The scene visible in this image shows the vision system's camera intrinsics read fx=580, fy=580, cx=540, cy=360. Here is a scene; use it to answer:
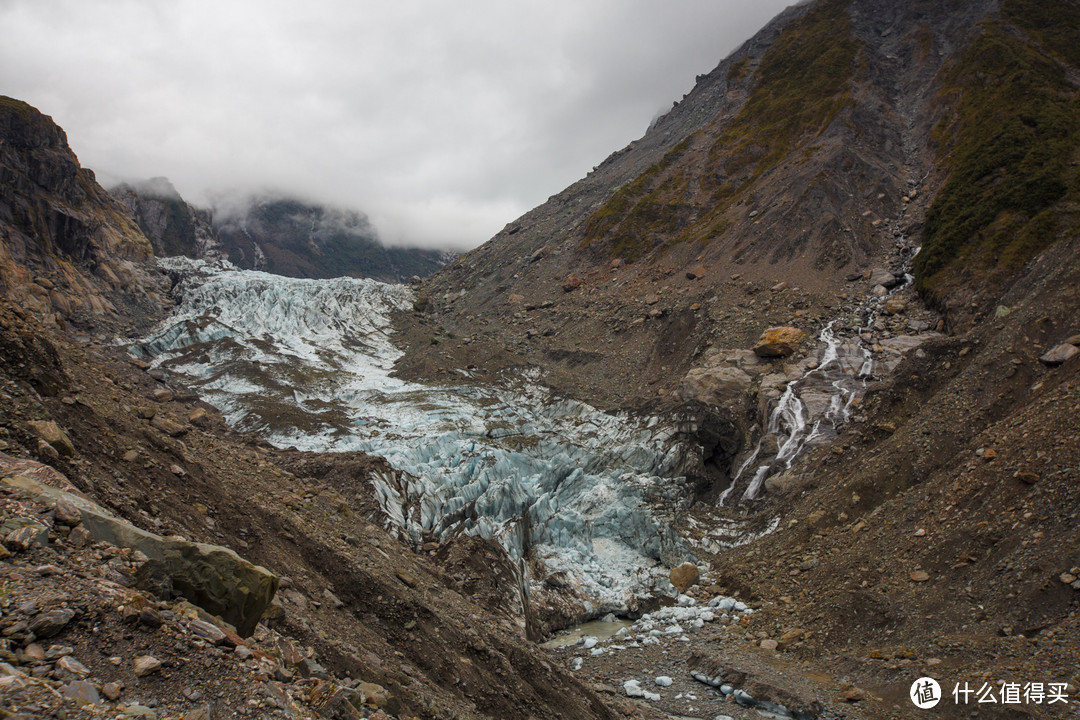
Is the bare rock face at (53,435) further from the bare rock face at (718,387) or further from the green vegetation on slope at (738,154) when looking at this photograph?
the green vegetation on slope at (738,154)

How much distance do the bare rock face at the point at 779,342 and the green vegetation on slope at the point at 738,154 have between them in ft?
71.4

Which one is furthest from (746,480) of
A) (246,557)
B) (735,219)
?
(735,219)

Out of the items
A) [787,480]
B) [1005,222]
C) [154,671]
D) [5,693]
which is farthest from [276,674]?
[1005,222]

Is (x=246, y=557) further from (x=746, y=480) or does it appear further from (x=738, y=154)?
(x=738, y=154)

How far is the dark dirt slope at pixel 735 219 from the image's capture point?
143 feet

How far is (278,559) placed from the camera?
405 inches

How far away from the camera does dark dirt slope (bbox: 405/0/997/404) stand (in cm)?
4359

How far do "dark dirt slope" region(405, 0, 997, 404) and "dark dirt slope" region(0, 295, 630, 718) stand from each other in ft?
88.9

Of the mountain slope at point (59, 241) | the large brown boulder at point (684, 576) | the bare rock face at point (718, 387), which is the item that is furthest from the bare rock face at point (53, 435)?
the mountain slope at point (59, 241)

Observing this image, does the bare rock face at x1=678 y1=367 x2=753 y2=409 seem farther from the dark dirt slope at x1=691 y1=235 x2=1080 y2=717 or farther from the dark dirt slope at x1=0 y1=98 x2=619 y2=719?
the dark dirt slope at x1=0 y1=98 x2=619 y2=719

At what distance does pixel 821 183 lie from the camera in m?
Result: 50.8

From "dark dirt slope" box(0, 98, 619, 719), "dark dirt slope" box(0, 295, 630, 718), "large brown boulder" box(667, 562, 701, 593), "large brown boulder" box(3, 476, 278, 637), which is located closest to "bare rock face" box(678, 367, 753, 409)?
"large brown boulder" box(667, 562, 701, 593)

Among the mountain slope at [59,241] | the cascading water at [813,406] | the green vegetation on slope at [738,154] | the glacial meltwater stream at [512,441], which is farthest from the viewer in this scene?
the green vegetation on slope at [738,154]

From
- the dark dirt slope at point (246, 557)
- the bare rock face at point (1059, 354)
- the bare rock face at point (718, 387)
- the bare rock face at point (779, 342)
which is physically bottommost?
the dark dirt slope at point (246, 557)
